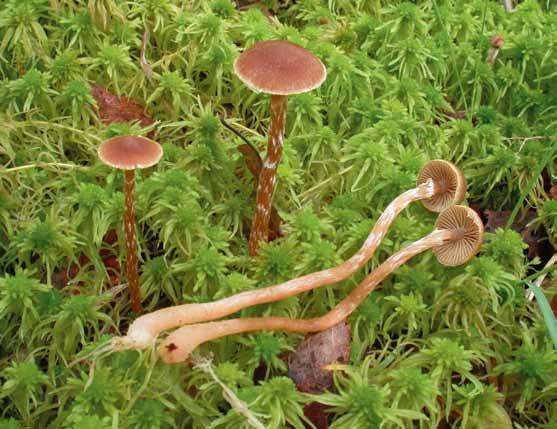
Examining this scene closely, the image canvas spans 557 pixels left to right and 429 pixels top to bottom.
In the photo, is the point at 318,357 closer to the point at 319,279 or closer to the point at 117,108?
the point at 319,279

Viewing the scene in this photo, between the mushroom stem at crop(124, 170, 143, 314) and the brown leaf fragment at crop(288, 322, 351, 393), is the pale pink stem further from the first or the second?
the mushroom stem at crop(124, 170, 143, 314)

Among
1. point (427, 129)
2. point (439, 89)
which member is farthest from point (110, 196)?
point (439, 89)

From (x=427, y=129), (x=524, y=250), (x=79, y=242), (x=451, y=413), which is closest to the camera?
(x=451, y=413)

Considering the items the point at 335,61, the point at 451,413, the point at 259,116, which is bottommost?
the point at 451,413

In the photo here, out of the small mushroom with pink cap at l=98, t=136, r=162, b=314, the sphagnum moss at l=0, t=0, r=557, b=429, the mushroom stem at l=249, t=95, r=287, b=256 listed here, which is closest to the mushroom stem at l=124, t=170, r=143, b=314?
the small mushroom with pink cap at l=98, t=136, r=162, b=314

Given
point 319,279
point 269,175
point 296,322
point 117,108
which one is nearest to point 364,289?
point 319,279

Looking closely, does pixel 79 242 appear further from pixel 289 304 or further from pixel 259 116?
pixel 259 116
